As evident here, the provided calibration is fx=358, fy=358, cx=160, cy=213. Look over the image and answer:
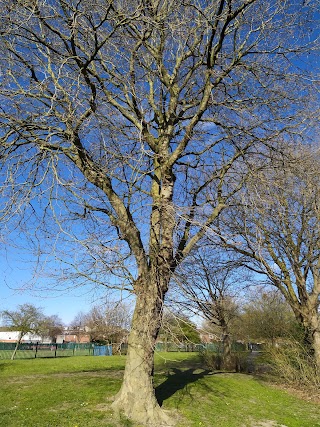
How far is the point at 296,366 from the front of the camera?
1315 cm

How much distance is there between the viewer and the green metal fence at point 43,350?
30.9 m

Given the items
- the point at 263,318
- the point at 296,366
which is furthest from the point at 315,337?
the point at 263,318

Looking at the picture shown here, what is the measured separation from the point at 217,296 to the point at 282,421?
9.67 metres

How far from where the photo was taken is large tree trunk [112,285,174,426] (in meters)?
6.73

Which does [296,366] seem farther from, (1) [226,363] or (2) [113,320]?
(2) [113,320]

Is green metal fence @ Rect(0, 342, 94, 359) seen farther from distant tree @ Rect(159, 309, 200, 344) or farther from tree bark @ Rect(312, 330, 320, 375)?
distant tree @ Rect(159, 309, 200, 344)

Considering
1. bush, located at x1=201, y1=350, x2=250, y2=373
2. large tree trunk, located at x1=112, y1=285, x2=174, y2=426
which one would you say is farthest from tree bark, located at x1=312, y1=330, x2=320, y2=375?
large tree trunk, located at x1=112, y1=285, x2=174, y2=426

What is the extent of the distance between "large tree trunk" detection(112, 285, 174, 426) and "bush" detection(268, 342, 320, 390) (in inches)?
285

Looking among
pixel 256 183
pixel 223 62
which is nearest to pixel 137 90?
pixel 223 62

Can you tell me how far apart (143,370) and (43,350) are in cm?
2976

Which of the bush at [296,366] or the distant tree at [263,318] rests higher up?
the distant tree at [263,318]

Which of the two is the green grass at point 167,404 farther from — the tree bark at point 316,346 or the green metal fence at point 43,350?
the green metal fence at point 43,350

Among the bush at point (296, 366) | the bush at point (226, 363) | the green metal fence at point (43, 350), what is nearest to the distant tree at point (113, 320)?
the bush at point (296, 366)

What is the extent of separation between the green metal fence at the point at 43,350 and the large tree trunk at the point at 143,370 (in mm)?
27557
